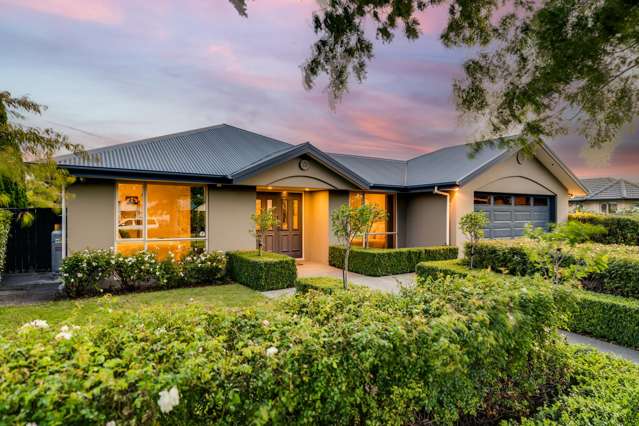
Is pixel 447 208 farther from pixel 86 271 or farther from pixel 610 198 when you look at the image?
pixel 610 198

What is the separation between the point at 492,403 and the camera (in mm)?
3121

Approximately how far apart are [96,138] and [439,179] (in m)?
13.2

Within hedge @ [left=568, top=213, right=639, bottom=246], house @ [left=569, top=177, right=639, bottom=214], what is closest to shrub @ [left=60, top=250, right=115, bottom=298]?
hedge @ [left=568, top=213, right=639, bottom=246]

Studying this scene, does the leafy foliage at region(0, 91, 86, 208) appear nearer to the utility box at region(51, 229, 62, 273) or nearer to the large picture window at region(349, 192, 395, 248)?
the utility box at region(51, 229, 62, 273)

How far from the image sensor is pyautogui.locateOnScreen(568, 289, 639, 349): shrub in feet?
17.3

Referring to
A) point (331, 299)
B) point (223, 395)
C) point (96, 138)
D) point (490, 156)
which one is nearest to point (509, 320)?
point (331, 299)

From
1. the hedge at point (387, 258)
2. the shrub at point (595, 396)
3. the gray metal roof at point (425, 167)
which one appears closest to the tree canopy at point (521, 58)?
the shrub at point (595, 396)

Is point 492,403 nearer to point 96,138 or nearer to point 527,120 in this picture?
point 527,120

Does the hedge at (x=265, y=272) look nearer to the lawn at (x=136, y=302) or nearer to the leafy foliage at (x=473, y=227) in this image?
the lawn at (x=136, y=302)

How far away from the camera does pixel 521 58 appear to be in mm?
4156

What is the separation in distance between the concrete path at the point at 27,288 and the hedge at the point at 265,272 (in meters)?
4.41

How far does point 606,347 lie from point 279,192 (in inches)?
418

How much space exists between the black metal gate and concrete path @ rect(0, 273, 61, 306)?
1.75 feet

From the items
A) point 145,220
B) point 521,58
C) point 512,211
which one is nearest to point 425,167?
point 512,211
